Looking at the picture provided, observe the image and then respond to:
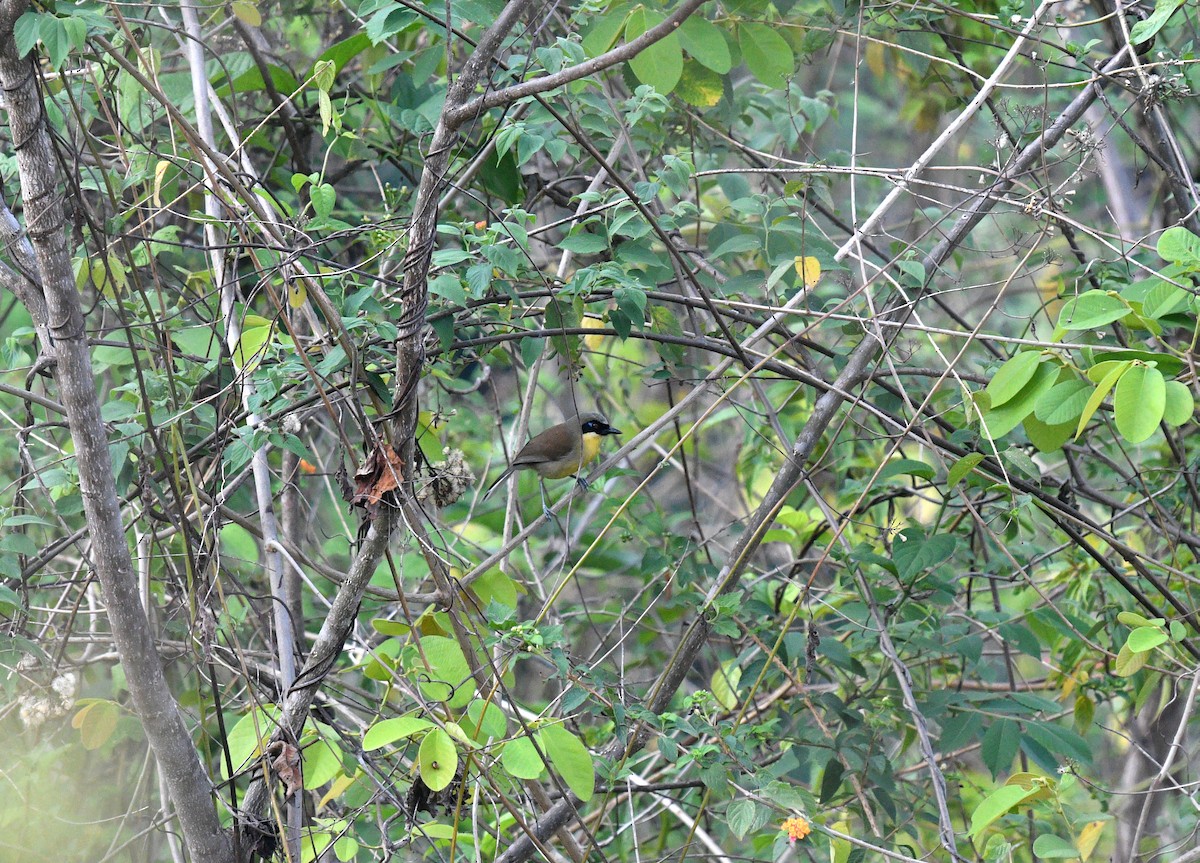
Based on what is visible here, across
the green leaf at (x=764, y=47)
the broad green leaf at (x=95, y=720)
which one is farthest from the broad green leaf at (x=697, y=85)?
the broad green leaf at (x=95, y=720)

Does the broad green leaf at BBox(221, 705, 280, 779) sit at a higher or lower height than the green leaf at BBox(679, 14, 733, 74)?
lower

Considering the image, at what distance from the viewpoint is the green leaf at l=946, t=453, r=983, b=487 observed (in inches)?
111

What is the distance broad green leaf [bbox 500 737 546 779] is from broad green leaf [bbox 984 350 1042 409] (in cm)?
144

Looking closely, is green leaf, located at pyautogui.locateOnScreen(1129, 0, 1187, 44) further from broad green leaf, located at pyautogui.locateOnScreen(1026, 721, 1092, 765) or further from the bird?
the bird

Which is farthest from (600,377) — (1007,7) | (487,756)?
(487,756)

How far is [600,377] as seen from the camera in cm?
555

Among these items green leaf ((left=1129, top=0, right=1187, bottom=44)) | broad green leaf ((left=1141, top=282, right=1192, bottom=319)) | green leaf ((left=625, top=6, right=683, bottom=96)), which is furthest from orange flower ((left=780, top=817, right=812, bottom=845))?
green leaf ((left=1129, top=0, right=1187, bottom=44))

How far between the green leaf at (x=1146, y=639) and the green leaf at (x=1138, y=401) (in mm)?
496

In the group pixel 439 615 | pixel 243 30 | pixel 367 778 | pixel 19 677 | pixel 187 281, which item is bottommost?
pixel 367 778

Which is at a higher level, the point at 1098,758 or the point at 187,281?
the point at 187,281

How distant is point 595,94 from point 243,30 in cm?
118

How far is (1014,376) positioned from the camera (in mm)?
2693

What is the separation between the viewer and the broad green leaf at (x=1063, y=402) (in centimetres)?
263

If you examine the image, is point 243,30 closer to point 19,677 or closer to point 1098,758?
point 19,677
